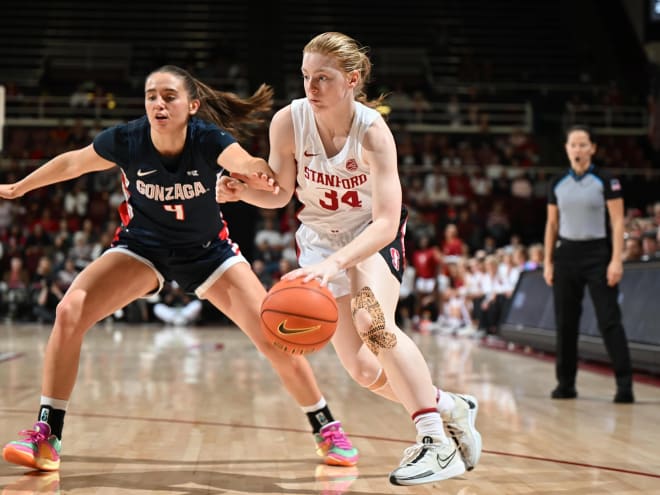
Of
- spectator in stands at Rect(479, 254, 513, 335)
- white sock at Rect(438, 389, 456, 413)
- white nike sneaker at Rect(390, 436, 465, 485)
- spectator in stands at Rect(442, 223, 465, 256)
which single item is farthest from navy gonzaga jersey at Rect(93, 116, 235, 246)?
spectator in stands at Rect(442, 223, 465, 256)

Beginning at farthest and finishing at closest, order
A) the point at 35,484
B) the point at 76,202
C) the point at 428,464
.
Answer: the point at 76,202 < the point at 35,484 < the point at 428,464

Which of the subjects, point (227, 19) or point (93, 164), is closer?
point (93, 164)

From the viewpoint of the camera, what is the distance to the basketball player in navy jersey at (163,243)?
3867mm

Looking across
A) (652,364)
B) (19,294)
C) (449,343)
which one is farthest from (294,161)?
(19,294)

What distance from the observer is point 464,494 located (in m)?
3.45

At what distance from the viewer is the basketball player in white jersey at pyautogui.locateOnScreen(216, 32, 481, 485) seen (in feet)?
11.0

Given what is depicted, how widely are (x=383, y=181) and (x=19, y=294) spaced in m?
14.7

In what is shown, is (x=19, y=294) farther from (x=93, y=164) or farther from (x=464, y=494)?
(x=464, y=494)

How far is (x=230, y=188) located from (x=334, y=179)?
458mm

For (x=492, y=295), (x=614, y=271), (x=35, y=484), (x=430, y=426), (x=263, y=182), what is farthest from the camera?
(x=492, y=295)

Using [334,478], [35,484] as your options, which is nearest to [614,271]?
[334,478]

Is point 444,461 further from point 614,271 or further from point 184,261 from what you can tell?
point 614,271

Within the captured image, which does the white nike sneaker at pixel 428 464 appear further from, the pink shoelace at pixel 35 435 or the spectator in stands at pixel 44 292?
the spectator in stands at pixel 44 292

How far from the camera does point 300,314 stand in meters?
3.11
